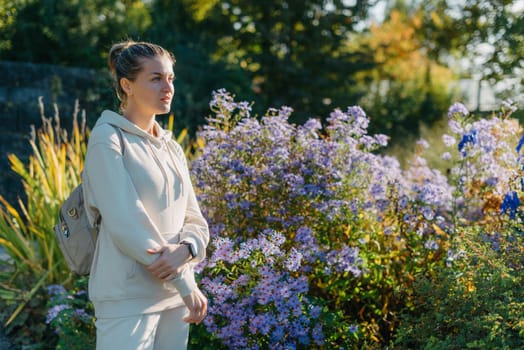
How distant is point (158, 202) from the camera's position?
2.05 meters

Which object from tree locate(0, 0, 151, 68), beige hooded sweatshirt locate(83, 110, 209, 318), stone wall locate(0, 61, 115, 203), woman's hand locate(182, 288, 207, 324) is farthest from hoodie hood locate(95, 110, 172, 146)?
tree locate(0, 0, 151, 68)

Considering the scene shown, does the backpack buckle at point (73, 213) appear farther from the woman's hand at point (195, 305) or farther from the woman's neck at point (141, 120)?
the woman's hand at point (195, 305)

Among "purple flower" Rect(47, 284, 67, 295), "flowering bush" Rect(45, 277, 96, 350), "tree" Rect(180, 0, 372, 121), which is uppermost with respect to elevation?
"tree" Rect(180, 0, 372, 121)

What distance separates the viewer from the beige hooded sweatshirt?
1.91 meters

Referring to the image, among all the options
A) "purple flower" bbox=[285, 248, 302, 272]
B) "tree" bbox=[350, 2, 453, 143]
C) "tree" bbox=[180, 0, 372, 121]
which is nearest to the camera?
"purple flower" bbox=[285, 248, 302, 272]

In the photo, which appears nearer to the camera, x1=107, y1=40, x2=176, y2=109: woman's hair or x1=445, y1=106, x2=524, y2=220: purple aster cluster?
x1=107, y1=40, x2=176, y2=109: woman's hair

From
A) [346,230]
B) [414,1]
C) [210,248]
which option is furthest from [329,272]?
[414,1]

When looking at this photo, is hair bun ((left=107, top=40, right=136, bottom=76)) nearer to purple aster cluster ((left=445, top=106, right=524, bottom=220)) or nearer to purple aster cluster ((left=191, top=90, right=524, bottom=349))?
purple aster cluster ((left=191, top=90, right=524, bottom=349))

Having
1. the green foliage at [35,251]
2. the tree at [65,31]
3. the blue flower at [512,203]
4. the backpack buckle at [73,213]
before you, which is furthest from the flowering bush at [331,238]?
the tree at [65,31]

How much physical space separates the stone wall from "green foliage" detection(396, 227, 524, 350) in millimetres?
5233

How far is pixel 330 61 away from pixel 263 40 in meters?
1.37

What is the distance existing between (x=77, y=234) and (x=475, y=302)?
1717 mm

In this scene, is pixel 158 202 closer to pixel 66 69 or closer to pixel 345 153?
pixel 345 153

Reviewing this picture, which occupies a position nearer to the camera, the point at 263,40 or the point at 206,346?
the point at 206,346
